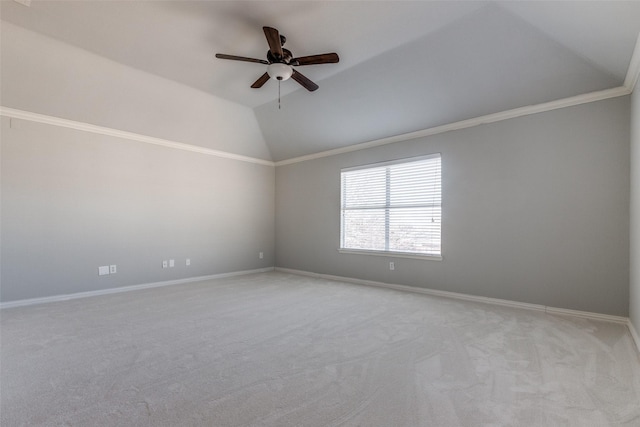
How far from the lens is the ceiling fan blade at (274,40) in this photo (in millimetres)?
2621

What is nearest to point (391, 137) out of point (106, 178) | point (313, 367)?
point (313, 367)

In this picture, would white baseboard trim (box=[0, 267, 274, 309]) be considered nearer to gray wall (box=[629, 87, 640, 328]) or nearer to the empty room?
the empty room

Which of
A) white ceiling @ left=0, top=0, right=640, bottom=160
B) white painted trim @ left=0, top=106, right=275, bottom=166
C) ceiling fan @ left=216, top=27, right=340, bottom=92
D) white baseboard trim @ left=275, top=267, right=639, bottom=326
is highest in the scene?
white ceiling @ left=0, top=0, right=640, bottom=160

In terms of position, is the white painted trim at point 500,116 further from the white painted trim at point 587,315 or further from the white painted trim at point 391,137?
the white painted trim at point 587,315

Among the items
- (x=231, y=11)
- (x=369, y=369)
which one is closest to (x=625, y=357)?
(x=369, y=369)

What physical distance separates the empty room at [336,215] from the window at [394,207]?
0.04 metres

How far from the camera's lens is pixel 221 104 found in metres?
5.17

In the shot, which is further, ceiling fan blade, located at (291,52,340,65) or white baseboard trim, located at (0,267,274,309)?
white baseboard trim, located at (0,267,274,309)

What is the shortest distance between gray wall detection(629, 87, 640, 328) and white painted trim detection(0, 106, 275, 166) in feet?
19.1

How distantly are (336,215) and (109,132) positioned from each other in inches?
157

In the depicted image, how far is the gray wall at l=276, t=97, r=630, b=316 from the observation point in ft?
10.8

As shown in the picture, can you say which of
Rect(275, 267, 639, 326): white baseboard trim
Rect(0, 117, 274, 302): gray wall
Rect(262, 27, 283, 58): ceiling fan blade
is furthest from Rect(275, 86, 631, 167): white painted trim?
Rect(262, 27, 283, 58): ceiling fan blade

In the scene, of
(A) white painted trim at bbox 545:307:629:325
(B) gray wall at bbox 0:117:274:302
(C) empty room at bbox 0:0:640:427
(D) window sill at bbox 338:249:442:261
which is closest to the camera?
(C) empty room at bbox 0:0:640:427

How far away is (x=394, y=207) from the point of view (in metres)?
5.05
